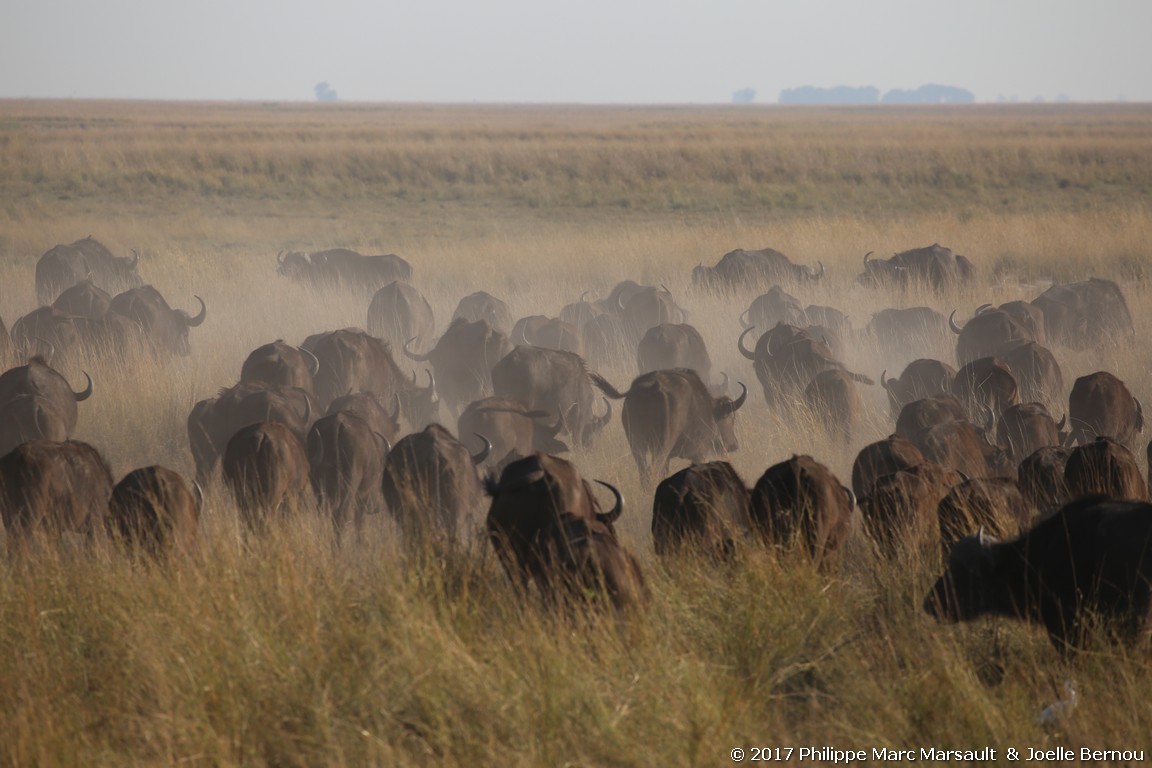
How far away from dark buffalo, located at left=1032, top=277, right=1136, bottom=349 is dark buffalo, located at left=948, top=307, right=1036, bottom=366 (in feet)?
5.23

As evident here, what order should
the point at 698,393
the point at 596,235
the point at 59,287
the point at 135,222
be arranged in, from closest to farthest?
the point at 698,393
the point at 59,287
the point at 596,235
the point at 135,222

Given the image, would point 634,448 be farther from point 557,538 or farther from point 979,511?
point 557,538

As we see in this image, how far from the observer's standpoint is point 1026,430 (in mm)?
7914

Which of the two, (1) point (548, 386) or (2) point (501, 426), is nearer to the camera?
(2) point (501, 426)

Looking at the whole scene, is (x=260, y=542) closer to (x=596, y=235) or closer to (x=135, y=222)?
(x=596, y=235)

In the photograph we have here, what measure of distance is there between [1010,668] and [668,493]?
1934mm

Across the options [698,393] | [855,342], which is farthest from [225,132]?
[698,393]

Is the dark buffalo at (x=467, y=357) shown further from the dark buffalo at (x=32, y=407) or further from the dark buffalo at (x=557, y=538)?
the dark buffalo at (x=557, y=538)

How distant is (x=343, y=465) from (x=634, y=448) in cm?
253

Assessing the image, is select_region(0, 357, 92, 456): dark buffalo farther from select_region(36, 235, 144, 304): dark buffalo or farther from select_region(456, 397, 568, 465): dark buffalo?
select_region(36, 235, 144, 304): dark buffalo

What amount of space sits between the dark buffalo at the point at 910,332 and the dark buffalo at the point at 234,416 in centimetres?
740

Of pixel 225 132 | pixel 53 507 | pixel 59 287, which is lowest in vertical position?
pixel 53 507

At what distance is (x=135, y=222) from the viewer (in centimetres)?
2530

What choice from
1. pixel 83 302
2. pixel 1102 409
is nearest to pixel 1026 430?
pixel 1102 409
